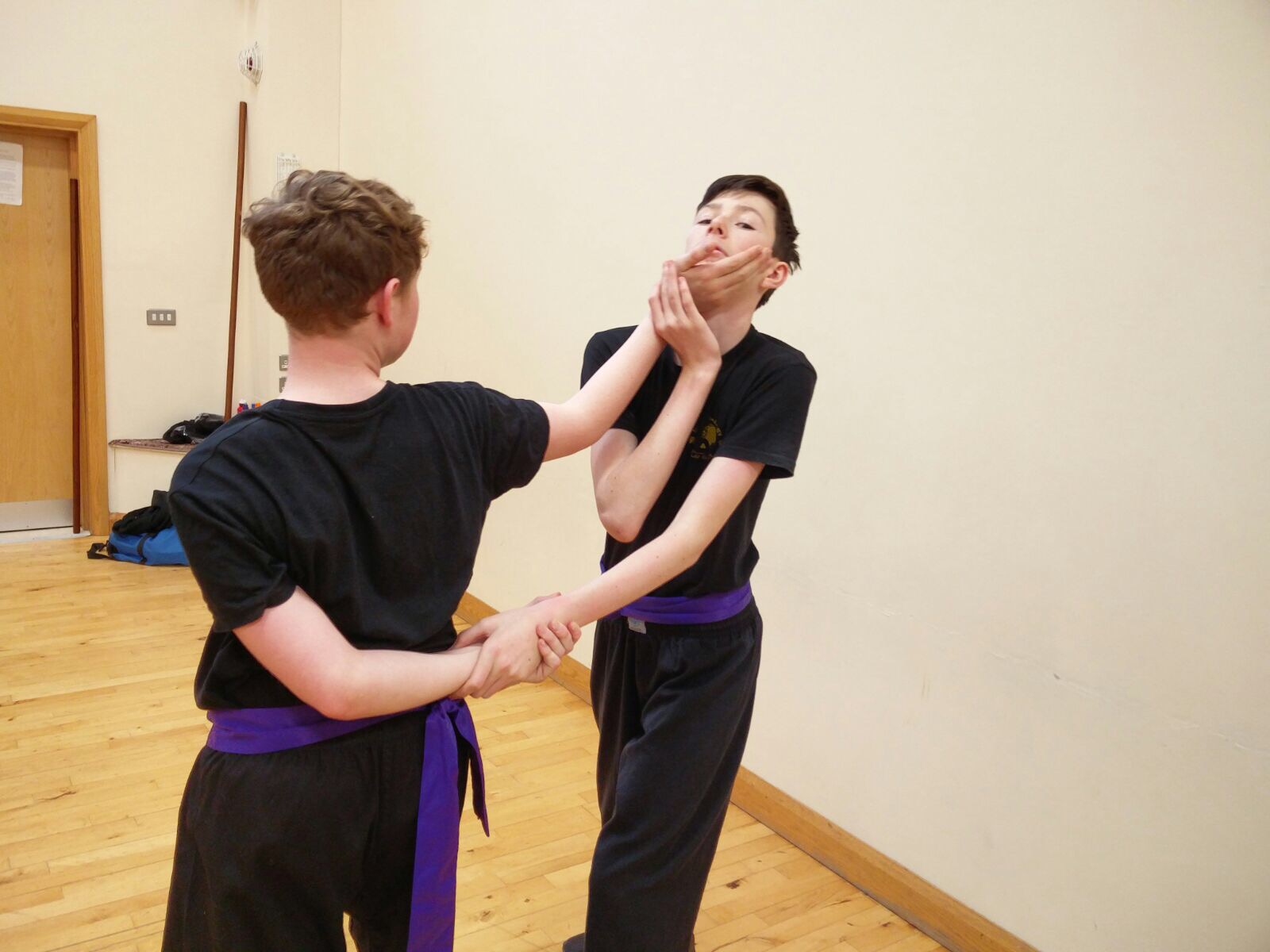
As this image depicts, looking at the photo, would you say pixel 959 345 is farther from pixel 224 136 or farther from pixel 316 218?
pixel 224 136

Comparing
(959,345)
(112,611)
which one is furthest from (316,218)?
(112,611)

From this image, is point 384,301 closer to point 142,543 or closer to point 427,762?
point 427,762

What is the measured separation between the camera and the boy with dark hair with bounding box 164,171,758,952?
2.93 feet

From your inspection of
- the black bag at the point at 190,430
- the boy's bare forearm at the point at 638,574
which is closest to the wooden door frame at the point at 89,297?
the black bag at the point at 190,430

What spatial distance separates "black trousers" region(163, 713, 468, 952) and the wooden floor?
1.00 metres

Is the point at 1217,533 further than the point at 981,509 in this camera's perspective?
No

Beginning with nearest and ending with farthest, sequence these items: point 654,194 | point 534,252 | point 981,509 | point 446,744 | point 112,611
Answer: point 446,744
point 981,509
point 654,194
point 534,252
point 112,611

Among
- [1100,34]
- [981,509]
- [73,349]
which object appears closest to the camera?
[1100,34]

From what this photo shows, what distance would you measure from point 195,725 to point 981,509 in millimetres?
2349

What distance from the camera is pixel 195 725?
9.13ft

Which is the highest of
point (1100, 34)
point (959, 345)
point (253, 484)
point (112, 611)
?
point (1100, 34)

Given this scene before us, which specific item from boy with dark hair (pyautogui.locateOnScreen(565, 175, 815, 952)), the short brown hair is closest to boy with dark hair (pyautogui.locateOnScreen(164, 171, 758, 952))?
the short brown hair

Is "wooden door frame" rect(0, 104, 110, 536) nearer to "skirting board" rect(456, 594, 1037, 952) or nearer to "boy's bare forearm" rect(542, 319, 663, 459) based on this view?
"skirting board" rect(456, 594, 1037, 952)

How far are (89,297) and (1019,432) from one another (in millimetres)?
4638
